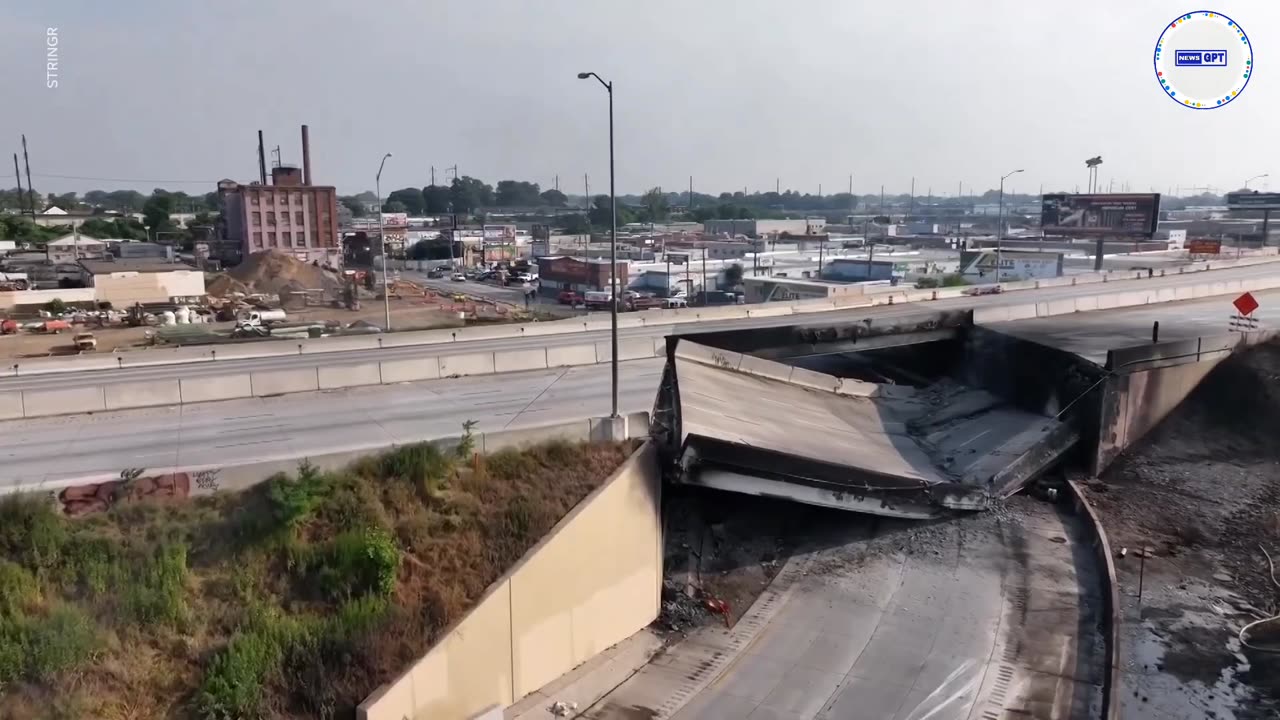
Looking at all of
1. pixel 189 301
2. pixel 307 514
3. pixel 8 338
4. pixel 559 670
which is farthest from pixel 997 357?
pixel 189 301

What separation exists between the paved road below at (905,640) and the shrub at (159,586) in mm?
6137

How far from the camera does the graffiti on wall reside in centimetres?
1236

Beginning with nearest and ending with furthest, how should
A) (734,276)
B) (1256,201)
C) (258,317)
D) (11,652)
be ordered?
(11,652)
(258,317)
(734,276)
(1256,201)

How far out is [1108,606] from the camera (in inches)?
637

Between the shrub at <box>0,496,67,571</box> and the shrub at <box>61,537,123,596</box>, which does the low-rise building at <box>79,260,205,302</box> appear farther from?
the shrub at <box>61,537,123,596</box>

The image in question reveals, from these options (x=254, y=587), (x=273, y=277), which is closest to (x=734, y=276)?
(x=273, y=277)

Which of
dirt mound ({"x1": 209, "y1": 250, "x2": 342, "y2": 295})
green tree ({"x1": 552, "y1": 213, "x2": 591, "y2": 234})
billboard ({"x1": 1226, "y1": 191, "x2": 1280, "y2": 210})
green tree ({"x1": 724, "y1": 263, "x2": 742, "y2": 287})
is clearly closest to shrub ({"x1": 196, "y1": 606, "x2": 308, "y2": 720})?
dirt mound ({"x1": 209, "y1": 250, "x2": 342, "y2": 295})

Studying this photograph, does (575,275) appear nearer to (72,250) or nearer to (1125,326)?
(1125,326)

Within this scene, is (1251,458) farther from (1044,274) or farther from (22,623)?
(1044,274)

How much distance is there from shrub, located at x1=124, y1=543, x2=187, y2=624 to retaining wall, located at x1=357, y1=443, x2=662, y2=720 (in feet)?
9.53

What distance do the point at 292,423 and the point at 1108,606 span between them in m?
16.2

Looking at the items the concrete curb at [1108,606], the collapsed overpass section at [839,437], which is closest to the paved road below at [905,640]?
the concrete curb at [1108,606]

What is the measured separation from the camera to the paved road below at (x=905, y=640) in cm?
1359

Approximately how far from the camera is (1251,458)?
2342cm
